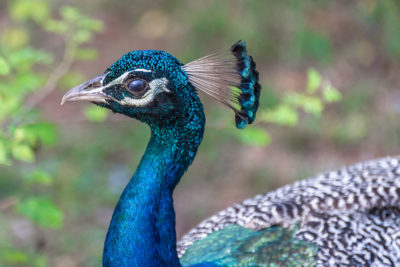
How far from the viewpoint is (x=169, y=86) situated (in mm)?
1740

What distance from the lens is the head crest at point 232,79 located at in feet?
5.76

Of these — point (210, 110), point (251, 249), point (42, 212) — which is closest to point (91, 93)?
point (42, 212)

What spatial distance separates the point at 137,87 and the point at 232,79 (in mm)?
277

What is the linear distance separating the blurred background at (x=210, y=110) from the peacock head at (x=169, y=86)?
56cm

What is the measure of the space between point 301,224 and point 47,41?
2876 millimetres

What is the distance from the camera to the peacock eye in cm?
172

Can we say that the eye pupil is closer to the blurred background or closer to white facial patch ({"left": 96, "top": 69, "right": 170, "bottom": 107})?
white facial patch ({"left": 96, "top": 69, "right": 170, "bottom": 107})

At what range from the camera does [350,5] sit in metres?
4.33

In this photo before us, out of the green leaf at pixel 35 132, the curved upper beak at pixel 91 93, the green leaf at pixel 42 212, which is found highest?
the green leaf at pixel 35 132

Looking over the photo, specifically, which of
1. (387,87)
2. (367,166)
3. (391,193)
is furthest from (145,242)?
(387,87)

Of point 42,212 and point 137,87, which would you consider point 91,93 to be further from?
point 42,212

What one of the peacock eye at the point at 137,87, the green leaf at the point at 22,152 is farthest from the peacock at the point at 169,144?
the green leaf at the point at 22,152

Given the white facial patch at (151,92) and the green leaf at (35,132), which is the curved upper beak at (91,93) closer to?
the white facial patch at (151,92)

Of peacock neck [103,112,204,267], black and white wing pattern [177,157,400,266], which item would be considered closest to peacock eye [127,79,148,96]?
peacock neck [103,112,204,267]
